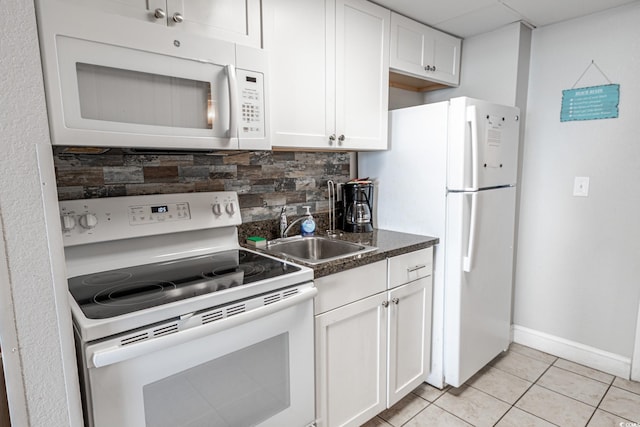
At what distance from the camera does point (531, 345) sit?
2.55 meters

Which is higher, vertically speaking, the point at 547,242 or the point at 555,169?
the point at 555,169

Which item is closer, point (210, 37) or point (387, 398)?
point (210, 37)

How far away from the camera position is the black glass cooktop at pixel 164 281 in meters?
1.05

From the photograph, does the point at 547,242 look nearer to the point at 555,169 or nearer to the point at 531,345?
the point at 555,169

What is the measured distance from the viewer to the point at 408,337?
1.91 m

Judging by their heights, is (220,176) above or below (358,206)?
above

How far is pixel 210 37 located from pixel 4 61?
72 centimetres

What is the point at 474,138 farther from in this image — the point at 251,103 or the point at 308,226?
the point at 251,103

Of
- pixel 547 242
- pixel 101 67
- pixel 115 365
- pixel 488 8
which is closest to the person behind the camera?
pixel 115 365

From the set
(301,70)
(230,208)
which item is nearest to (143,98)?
(230,208)

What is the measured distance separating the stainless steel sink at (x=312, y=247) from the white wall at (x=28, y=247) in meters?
1.07

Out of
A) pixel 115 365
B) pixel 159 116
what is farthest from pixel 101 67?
pixel 115 365

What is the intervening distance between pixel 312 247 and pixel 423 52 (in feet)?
4.54

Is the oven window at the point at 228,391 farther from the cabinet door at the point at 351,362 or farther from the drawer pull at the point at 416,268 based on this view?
the drawer pull at the point at 416,268
